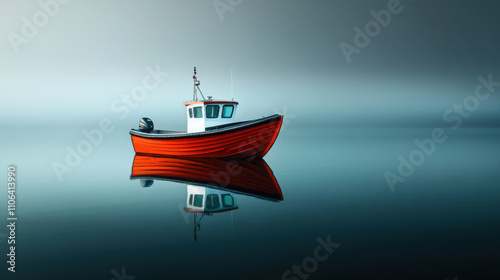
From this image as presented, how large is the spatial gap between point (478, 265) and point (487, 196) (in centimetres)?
717

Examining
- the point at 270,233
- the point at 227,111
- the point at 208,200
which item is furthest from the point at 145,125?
the point at 270,233

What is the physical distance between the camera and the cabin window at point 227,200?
36.4 feet

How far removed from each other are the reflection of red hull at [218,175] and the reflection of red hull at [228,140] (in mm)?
606

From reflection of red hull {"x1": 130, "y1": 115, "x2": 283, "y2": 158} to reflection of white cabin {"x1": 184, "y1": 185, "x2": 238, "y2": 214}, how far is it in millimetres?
5163

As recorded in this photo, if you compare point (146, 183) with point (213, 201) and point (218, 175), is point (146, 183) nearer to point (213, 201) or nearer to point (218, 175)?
point (218, 175)

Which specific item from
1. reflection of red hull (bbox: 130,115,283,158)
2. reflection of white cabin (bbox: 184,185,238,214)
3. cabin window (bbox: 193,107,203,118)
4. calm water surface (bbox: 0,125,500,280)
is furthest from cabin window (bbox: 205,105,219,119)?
reflection of white cabin (bbox: 184,185,238,214)

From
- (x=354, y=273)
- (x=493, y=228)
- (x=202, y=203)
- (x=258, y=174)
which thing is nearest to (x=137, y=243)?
(x=202, y=203)

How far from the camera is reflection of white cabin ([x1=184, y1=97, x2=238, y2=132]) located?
774 inches

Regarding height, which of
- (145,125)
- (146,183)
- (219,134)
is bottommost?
(146,183)

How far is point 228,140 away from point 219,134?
0.58m

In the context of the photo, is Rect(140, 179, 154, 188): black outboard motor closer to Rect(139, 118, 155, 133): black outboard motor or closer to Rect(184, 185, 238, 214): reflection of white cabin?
Rect(184, 185, 238, 214): reflection of white cabin

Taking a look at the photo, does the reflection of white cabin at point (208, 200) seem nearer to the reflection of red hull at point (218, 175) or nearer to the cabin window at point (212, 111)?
the reflection of red hull at point (218, 175)

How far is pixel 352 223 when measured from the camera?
8.92 meters

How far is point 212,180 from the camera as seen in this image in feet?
48.9
